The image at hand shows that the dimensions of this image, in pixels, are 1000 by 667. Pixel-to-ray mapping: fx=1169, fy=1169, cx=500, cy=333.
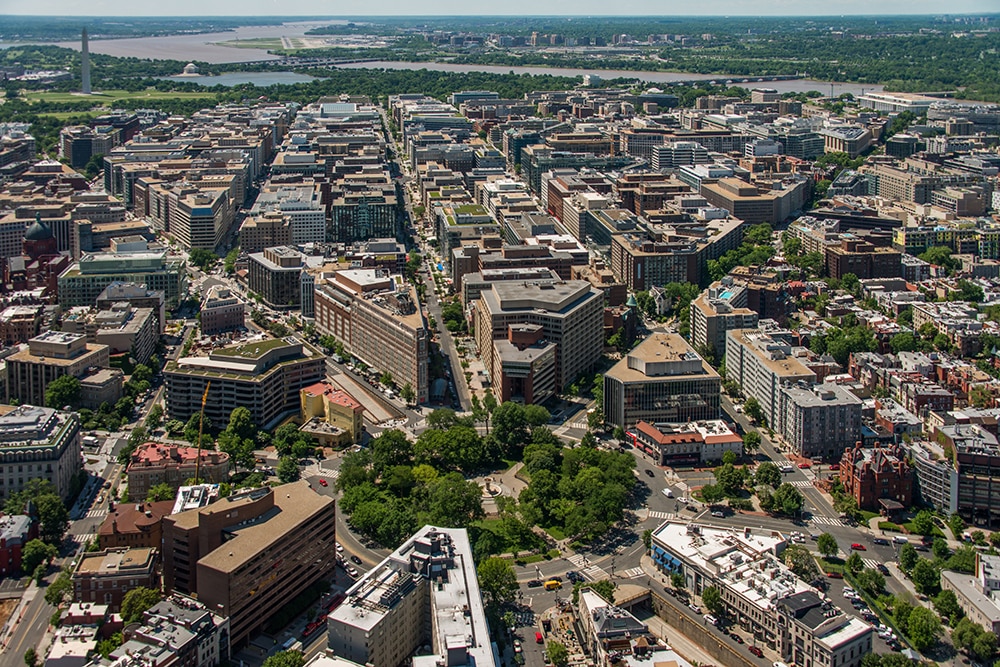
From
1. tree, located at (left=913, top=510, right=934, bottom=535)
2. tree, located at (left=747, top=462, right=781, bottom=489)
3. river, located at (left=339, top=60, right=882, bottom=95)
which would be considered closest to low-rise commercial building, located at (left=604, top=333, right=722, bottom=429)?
tree, located at (left=747, top=462, right=781, bottom=489)

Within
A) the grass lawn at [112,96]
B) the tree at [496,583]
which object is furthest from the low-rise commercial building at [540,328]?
the grass lawn at [112,96]

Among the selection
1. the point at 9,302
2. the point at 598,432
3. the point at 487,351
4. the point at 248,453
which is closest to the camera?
the point at 248,453

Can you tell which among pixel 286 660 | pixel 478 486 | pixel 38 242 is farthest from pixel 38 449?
pixel 38 242

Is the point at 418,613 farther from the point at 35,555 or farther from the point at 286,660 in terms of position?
the point at 35,555

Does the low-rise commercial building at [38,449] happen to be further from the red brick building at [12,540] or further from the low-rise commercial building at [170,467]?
the red brick building at [12,540]

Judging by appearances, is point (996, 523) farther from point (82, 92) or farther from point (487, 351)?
point (82, 92)

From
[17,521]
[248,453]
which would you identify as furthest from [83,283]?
[17,521]

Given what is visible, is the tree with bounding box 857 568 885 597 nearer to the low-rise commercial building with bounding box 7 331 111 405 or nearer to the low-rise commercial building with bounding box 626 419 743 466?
the low-rise commercial building with bounding box 626 419 743 466
